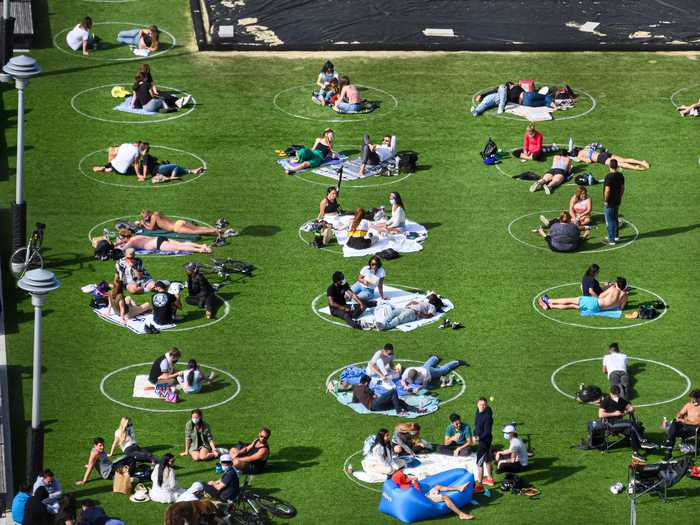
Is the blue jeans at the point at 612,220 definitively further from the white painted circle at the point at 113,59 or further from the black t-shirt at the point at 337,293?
the white painted circle at the point at 113,59

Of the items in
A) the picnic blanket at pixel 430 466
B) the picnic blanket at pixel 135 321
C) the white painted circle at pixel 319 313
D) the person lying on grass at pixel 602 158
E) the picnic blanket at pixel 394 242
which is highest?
the person lying on grass at pixel 602 158

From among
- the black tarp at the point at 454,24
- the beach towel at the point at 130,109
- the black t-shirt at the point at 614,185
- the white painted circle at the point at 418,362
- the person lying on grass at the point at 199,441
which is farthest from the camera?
the black tarp at the point at 454,24

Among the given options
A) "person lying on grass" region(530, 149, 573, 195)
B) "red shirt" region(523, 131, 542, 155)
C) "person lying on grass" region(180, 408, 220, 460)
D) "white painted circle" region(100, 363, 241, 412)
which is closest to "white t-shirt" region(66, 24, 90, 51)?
"red shirt" region(523, 131, 542, 155)

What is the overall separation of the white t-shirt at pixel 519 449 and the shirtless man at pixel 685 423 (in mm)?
3573

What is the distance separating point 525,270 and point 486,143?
9270 mm

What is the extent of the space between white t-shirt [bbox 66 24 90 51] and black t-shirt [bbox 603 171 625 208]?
22.9 m

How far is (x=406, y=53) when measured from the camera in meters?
68.5

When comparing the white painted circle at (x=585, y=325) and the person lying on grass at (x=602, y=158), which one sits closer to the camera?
the white painted circle at (x=585, y=325)

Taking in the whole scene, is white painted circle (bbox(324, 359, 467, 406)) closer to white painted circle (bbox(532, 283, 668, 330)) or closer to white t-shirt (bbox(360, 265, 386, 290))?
white t-shirt (bbox(360, 265, 386, 290))

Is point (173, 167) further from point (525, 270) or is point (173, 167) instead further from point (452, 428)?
point (452, 428)

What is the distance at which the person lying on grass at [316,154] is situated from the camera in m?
59.2

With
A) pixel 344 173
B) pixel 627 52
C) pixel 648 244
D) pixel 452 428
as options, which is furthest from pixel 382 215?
pixel 627 52

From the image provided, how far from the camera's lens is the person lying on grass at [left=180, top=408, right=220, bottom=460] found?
141 feet

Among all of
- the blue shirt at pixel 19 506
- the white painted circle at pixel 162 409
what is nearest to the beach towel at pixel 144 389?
the white painted circle at pixel 162 409
